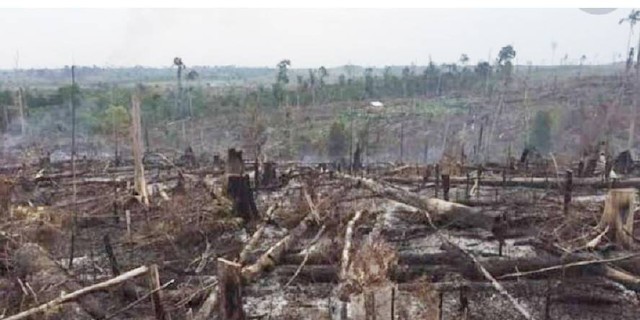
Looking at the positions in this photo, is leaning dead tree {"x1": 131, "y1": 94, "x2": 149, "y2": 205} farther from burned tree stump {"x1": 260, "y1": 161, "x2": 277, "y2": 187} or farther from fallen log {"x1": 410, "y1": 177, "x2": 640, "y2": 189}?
fallen log {"x1": 410, "y1": 177, "x2": 640, "y2": 189}

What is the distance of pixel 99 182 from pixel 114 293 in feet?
28.4

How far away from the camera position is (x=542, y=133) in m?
29.2

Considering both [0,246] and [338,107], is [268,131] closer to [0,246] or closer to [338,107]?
[338,107]

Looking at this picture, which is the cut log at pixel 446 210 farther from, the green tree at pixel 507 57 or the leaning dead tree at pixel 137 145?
the green tree at pixel 507 57

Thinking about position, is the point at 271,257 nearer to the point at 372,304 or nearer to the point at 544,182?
the point at 372,304

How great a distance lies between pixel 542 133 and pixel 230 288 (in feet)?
91.1

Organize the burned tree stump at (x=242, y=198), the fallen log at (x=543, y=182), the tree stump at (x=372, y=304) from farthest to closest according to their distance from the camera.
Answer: the fallen log at (x=543, y=182), the burned tree stump at (x=242, y=198), the tree stump at (x=372, y=304)

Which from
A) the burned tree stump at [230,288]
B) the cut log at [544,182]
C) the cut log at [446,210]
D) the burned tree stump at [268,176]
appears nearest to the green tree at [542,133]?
the cut log at [544,182]

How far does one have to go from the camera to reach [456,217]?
850cm

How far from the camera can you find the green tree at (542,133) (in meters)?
29.0

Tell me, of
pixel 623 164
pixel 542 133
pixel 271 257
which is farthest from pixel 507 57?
pixel 271 257

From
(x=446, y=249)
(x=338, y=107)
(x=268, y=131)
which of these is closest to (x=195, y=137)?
(x=268, y=131)

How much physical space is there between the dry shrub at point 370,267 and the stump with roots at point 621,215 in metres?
2.71

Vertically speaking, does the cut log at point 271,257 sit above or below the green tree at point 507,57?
below
